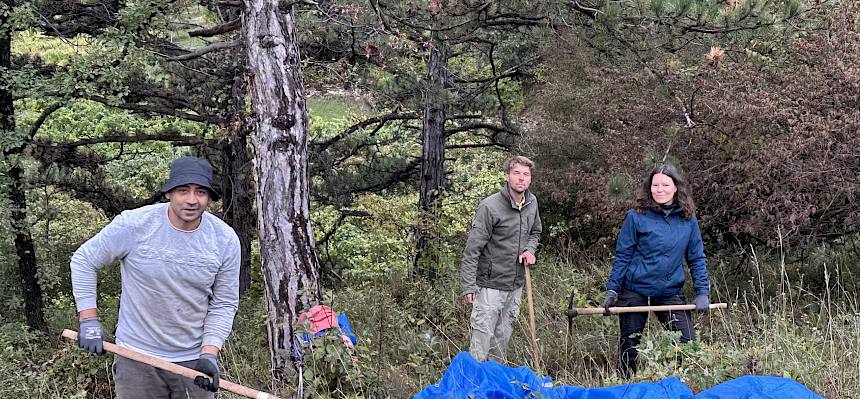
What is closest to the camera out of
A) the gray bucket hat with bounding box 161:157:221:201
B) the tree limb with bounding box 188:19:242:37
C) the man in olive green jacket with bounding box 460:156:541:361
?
the gray bucket hat with bounding box 161:157:221:201

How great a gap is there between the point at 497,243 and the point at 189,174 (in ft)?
8.13

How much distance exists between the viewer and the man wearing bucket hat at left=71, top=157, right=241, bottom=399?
341 centimetres

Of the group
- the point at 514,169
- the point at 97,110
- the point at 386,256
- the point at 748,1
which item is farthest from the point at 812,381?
the point at 97,110

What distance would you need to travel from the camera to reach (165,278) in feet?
11.3

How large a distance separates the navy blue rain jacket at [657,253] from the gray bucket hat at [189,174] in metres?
2.62

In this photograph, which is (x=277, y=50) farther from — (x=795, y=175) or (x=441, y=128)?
(x=441, y=128)

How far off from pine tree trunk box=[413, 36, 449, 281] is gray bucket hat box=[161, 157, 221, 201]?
5577mm

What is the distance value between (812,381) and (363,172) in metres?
7.33

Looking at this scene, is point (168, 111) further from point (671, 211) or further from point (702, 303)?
point (702, 303)

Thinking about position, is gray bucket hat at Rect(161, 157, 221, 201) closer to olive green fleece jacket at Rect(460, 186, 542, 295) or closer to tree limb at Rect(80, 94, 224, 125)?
olive green fleece jacket at Rect(460, 186, 542, 295)

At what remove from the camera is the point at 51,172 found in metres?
8.39

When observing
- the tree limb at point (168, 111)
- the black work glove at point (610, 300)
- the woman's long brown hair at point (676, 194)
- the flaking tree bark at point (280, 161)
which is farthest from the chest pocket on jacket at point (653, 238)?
the tree limb at point (168, 111)

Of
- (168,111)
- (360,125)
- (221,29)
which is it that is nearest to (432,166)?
(360,125)

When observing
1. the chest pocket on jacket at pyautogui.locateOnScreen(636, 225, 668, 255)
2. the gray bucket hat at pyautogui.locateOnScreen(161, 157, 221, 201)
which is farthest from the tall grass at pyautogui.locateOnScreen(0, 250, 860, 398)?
the gray bucket hat at pyautogui.locateOnScreen(161, 157, 221, 201)
